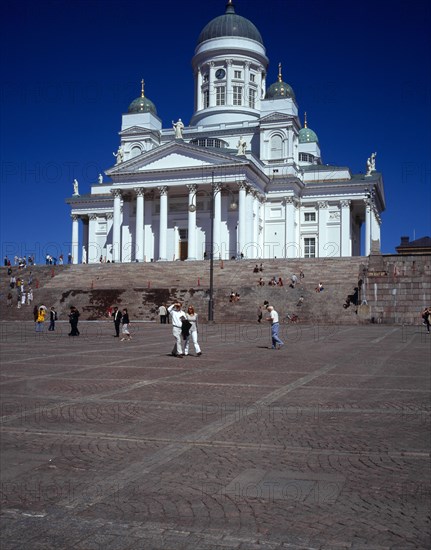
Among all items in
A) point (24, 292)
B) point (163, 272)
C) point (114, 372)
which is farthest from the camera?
point (163, 272)

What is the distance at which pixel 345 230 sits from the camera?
67.1 meters

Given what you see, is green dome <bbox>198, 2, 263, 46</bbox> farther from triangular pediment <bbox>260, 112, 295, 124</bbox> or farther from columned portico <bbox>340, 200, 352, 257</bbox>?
columned portico <bbox>340, 200, 352, 257</bbox>

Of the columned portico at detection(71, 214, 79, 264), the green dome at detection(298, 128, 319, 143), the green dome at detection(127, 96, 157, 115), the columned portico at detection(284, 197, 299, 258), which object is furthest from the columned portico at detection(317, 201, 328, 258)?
the columned portico at detection(71, 214, 79, 264)

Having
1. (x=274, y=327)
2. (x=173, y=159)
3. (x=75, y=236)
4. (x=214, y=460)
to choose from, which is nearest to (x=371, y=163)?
(x=173, y=159)

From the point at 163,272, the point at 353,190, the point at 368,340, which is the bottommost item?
the point at 368,340

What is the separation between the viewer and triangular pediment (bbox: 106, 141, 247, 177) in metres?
60.8

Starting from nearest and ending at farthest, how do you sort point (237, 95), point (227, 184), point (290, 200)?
1. point (227, 184)
2. point (290, 200)
3. point (237, 95)

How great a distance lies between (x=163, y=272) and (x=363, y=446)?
42732mm

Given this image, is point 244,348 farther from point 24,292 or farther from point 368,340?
point 24,292

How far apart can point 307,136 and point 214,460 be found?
80359mm

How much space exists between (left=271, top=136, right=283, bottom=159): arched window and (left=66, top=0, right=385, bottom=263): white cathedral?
115mm

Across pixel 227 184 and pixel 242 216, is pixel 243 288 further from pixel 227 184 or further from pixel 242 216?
pixel 227 184

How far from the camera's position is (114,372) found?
13750 millimetres

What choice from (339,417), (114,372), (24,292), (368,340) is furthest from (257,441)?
(24,292)
